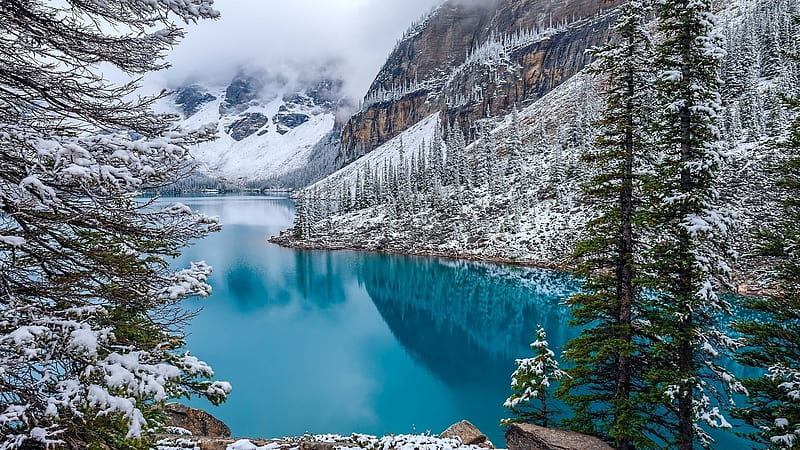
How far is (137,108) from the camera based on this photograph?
4824 millimetres

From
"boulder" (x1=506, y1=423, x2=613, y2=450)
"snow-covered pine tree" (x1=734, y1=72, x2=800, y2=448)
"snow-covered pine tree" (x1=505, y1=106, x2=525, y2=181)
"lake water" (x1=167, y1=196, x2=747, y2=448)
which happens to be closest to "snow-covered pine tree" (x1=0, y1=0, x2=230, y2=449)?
"boulder" (x1=506, y1=423, x2=613, y2=450)

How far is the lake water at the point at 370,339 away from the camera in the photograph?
67.1 feet

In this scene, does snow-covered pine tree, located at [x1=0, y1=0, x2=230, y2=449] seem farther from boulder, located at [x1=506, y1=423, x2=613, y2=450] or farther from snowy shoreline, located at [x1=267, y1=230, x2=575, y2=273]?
snowy shoreline, located at [x1=267, y1=230, x2=575, y2=273]

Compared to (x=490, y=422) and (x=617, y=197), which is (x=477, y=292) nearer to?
(x=490, y=422)

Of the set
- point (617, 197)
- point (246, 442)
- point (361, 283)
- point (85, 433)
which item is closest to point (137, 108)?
point (85, 433)

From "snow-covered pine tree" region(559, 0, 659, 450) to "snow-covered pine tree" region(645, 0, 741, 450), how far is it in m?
0.57

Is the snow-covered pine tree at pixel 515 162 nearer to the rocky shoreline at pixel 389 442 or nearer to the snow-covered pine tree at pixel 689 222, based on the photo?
the snow-covered pine tree at pixel 689 222

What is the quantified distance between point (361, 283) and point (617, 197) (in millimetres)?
41976

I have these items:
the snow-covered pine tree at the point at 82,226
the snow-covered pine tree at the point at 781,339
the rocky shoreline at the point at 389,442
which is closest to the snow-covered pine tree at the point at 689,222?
the snow-covered pine tree at the point at 781,339

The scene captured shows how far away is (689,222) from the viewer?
29.2 feet

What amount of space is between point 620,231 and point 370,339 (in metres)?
24.8

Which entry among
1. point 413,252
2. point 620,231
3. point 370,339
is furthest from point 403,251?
point 620,231

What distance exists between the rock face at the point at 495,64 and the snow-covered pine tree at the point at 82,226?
123085 mm

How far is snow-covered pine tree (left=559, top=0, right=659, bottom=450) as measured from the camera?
1030 cm
